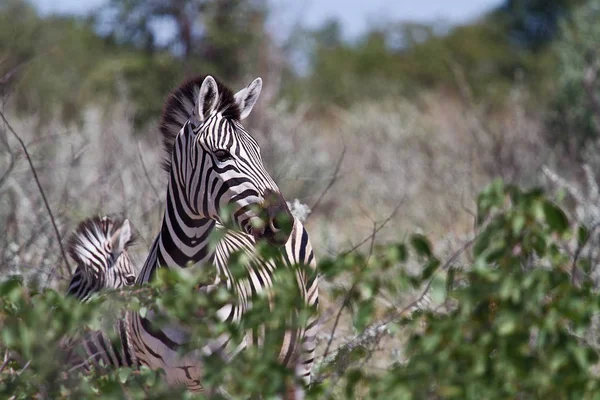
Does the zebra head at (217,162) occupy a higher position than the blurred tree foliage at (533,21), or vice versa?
the blurred tree foliage at (533,21)

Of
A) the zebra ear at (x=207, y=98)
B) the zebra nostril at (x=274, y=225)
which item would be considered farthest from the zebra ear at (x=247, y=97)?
the zebra nostril at (x=274, y=225)

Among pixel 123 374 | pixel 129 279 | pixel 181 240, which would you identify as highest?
pixel 129 279

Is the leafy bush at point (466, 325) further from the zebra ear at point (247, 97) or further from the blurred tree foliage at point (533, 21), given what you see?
the blurred tree foliage at point (533, 21)

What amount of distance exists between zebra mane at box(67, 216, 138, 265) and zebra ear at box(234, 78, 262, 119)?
130 cm

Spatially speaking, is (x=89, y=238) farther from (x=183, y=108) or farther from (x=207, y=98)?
(x=207, y=98)

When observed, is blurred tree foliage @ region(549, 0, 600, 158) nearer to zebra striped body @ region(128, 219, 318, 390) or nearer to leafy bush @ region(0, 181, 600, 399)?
zebra striped body @ region(128, 219, 318, 390)

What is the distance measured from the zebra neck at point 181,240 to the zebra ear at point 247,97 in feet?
1.78

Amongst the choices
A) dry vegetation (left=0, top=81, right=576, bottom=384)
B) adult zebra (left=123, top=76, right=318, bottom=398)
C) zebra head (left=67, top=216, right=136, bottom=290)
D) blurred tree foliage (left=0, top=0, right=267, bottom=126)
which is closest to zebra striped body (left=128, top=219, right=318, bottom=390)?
adult zebra (left=123, top=76, right=318, bottom=398)

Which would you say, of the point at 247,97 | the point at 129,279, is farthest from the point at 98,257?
the point at 247,97

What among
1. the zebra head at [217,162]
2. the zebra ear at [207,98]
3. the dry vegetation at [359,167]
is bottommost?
the zebra head at [217,162]

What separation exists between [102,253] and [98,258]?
43 millimetres

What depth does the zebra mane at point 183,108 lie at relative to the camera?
4.45 m

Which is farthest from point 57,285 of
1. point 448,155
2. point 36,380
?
point 448,155

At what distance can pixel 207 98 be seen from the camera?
4383 mm
